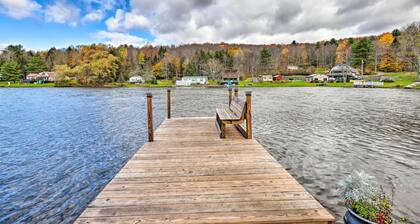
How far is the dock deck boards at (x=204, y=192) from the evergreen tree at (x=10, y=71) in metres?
95.1

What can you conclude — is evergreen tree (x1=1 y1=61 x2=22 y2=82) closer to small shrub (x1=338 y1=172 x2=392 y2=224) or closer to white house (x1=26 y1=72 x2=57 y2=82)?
white house (x1=26 y1=72 x2=57 y2=82)

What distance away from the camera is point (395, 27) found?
320 feet

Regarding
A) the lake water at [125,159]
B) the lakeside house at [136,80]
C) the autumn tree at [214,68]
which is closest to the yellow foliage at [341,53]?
the autumn tree at [214,68]

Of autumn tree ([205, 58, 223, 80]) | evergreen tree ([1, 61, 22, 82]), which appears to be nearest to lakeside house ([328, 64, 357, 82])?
autumn tree ([205, 58, 223, 80])

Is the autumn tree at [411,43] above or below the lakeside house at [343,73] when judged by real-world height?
above

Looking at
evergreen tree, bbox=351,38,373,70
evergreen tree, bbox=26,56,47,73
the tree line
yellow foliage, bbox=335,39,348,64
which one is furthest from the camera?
yellow foliage, bbox=335,39,348,64

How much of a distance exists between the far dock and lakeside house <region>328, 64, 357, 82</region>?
76803 mm

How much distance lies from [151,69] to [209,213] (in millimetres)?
88306

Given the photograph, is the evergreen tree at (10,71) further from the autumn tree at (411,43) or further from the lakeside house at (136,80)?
the autumn tree at (411,43)

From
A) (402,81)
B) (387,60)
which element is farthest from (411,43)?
(387,60)

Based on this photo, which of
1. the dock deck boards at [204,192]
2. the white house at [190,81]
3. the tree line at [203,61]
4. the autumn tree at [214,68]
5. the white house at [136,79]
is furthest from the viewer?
the autumn tree at [214,68]

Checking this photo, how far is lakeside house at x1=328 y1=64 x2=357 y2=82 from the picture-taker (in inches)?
2849

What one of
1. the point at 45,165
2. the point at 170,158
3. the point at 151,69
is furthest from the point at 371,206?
the point at 151,69

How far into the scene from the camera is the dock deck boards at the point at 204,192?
2715 mm
